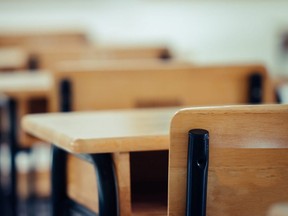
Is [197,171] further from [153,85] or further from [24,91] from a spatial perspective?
[24,91]

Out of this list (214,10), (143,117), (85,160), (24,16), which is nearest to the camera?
(85,160)

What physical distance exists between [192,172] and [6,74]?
2515 millimetres

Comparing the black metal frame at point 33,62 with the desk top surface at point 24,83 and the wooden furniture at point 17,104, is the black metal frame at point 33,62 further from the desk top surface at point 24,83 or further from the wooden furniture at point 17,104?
the wooden furniture at point 17,104

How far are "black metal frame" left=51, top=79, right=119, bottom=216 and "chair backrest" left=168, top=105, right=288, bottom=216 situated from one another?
0.97 feet

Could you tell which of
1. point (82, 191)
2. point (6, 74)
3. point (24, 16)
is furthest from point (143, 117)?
point (24, 16)

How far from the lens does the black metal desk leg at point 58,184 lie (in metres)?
1.87

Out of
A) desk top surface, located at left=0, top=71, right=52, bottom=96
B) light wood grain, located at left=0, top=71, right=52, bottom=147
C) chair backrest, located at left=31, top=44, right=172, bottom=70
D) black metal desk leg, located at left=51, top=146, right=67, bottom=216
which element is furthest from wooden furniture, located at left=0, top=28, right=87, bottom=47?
black metal desk leg, located at left=51, top=146, right=67, bottom=216

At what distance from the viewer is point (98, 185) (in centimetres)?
162

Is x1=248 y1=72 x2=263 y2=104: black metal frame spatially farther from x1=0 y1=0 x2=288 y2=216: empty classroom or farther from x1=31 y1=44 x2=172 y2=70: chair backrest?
x1=31 y1=44 x2=172 y2=70: chair backrest

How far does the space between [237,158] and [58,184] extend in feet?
2.35

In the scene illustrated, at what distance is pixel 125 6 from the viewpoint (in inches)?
285

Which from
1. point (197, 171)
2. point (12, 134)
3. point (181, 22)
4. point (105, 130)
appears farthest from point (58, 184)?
point (181, 22)

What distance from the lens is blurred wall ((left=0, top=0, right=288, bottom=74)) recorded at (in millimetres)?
7051

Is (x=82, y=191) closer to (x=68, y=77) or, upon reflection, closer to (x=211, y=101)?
(x=68, y=77)
